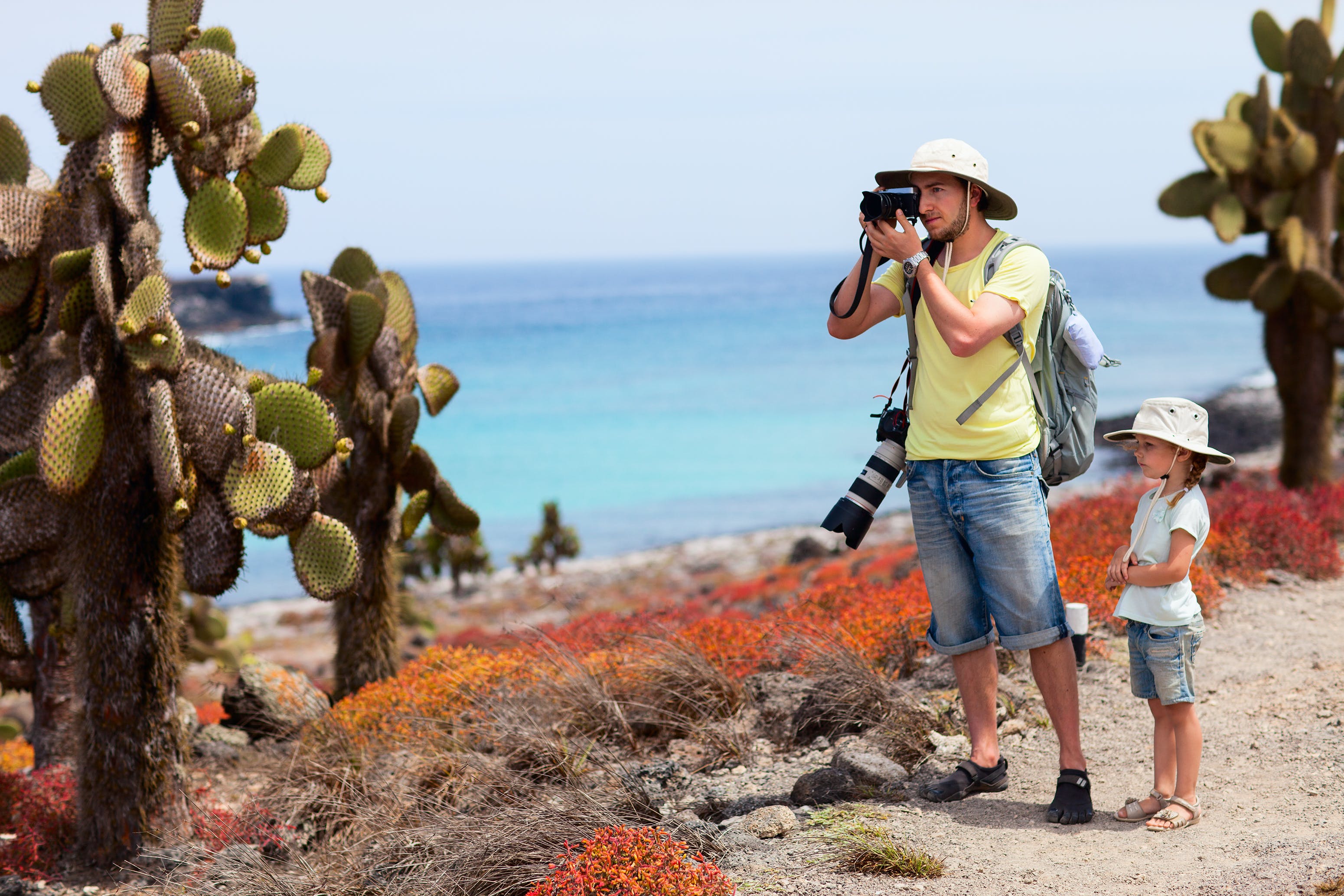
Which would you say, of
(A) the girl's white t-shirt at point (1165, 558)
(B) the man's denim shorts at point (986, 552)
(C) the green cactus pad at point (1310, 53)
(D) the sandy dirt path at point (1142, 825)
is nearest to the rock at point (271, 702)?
(D) the sandy dirt path at point (1142, 825)

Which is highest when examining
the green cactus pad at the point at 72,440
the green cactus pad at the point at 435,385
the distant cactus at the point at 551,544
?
the green cactus pad at the point at 435,385

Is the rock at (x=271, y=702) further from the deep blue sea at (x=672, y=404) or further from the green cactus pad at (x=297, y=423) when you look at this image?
the green cactus pad at (x=297, y=423)

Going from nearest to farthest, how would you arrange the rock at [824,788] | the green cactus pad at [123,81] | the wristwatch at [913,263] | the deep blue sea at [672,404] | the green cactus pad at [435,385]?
the wristwatch at [913,263] < the rock at [824,788] < the green cactus pad at [123,81] < the green cactus pad at [435,385] < the deep blue sea at [672,404]

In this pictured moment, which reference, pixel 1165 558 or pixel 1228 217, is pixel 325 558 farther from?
pixel 1228 217

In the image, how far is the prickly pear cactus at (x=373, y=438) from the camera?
7629mm

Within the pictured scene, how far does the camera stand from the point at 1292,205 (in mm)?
13008

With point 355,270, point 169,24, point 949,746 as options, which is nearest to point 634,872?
point 949,746

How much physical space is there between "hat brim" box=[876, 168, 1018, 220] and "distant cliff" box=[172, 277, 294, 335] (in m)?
94.8

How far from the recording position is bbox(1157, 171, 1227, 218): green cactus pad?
1304 centimetres

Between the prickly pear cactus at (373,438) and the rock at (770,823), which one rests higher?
the prickly pear cactus at (373,438)

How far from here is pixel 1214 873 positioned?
11.8 feet

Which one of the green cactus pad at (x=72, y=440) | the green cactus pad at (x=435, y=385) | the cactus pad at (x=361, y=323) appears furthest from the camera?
the green cactus pad at (x=435, y=385)

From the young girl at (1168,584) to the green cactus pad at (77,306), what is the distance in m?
4.74

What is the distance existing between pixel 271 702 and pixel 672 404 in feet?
170
